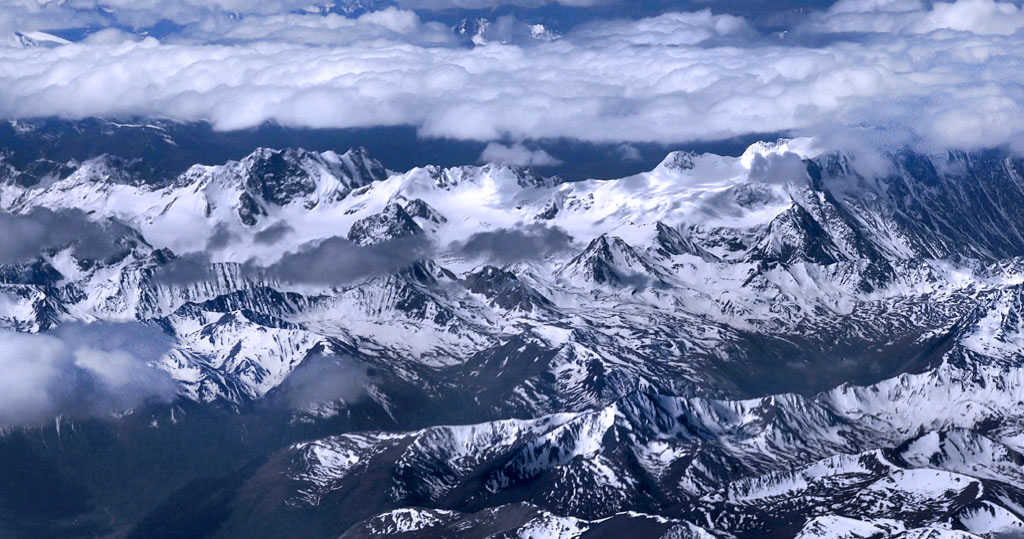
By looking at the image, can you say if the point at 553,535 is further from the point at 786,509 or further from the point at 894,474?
the point at 894,474

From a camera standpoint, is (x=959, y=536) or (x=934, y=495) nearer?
(x=959, y=536)

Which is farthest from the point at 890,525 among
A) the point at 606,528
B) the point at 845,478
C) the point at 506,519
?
the point at 506,519

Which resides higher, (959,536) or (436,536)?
(959,536)

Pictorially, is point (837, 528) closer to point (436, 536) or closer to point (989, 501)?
point (989, 501)

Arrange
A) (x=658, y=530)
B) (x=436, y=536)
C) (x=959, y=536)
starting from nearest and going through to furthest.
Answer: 1. (x=959, y=536)
2. (x=658, y=530)
3. (x=436, y=536)

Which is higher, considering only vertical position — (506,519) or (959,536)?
(959,536)

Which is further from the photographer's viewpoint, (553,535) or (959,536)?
(553,535)

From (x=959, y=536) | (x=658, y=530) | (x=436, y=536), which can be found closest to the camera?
(x=959, y=536)

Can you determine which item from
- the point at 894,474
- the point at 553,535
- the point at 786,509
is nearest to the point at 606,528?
the point at 553,535
